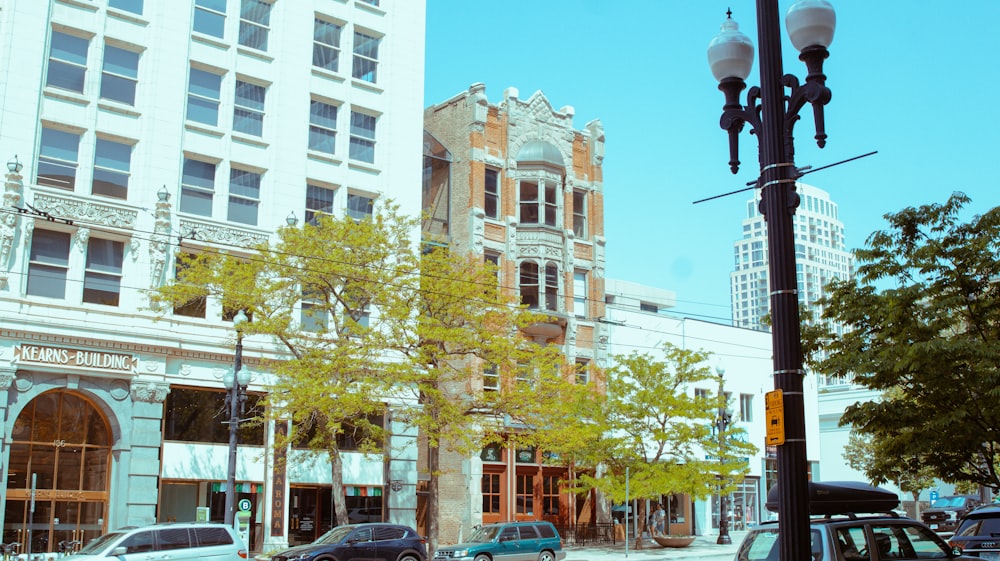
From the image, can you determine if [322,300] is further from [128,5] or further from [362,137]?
[128,5]

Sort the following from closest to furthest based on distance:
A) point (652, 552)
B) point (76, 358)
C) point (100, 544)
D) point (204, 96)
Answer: point (100, 544)
point (76, 358)
point (204, 96)
point (652, 552)

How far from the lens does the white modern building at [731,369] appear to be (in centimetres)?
5222

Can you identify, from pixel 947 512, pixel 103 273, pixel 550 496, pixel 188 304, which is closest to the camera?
pixel 103 273

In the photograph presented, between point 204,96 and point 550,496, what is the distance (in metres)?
24.1

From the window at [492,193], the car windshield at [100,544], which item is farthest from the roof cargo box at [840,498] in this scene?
the window at [492,193]

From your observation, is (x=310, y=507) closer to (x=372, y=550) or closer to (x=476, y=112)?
(x=372, y=550)

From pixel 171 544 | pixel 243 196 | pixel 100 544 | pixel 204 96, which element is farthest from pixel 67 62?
pixel 171 544

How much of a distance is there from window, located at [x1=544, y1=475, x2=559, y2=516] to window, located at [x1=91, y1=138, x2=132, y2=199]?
77.3ft

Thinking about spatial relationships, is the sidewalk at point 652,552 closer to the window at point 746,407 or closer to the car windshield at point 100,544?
the window at point 746,407

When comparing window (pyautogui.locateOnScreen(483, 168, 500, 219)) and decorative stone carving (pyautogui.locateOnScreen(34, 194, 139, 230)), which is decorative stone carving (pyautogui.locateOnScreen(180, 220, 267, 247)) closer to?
decorative stone carving (pyautogui.locateOnScreen(34, 194, 139, 230))

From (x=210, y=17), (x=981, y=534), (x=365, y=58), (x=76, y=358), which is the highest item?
(x=365, y=58)

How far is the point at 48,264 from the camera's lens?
3194 cm

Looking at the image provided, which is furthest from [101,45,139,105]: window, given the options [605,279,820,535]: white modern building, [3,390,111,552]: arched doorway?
[605,279,820,535]: white modern building

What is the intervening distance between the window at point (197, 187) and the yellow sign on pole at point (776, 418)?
3011 cm
